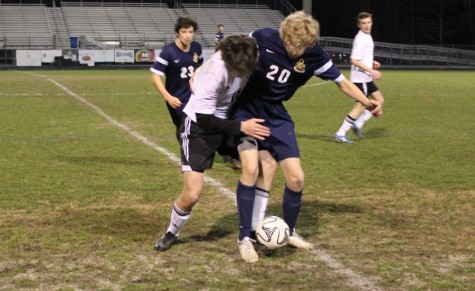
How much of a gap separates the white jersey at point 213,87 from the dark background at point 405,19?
5550 centimetres

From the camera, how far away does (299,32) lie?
5434 mm

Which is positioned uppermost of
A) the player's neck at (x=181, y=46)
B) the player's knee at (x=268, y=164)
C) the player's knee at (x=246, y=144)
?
the player's neck at (x=181, y=46)

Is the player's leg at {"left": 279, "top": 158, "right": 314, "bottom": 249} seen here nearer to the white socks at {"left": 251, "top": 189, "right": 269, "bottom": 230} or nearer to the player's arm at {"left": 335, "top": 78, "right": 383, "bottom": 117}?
the white socks at {"left": 251, "top": 189, "right": 269, "bottom": 230}

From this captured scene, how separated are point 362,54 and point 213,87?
23.6 feet

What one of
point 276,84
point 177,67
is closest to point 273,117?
point 276,84

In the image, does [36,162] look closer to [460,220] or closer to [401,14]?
[460,220]

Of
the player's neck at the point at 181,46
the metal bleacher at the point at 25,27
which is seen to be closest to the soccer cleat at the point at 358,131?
the player's neck at the point at 181,46

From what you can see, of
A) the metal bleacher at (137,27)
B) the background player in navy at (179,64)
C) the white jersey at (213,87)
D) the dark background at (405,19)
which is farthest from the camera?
the dark background at (405,19)

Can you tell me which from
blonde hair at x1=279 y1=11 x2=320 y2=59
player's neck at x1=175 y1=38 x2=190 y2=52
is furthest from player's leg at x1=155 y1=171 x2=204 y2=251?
player's neck at x1=175 y1=38 x2=190 y2=52

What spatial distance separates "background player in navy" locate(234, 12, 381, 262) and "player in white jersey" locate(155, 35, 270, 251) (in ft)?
0.81

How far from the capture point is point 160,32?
50.8m

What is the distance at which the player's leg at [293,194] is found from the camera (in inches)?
230

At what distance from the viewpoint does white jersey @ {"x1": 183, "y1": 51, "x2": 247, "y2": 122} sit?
5418 mm

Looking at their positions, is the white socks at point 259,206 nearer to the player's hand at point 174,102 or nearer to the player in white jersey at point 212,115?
the player in white jersey at point 212,115
